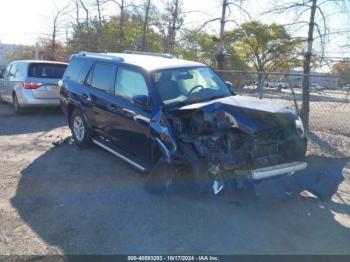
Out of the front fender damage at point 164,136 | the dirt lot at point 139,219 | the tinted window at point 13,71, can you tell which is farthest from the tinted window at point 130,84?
the tinted window at point 13,71

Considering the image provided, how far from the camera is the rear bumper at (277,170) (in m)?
4.28

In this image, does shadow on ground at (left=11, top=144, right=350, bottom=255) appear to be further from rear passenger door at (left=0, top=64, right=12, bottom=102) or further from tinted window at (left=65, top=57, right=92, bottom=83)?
rear passenger door at (left=0, top=64, right=12, bottom=102)

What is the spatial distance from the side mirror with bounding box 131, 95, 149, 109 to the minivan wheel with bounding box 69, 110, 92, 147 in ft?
6.36

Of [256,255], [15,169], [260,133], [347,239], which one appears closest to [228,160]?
[260,133]

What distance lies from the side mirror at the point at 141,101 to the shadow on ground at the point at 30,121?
4.71m

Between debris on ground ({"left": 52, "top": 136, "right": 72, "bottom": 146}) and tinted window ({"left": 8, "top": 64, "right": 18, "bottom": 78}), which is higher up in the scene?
tinted window ({"left": 8, "top": 64, "right": 18, "bottom": 78})

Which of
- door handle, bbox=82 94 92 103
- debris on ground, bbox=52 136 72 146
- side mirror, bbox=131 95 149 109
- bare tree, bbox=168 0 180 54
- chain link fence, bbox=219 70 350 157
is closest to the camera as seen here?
side mirror, bbox=131 95 149 109

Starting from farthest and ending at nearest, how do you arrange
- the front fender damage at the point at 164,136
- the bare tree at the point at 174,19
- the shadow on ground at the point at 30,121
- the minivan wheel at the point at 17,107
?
the bare tree at the point at 174,19 → the minivan wheel at the point at 17,107 → the shadow on ground at the point at 30,121 → the front fender damage at the point at 164,136

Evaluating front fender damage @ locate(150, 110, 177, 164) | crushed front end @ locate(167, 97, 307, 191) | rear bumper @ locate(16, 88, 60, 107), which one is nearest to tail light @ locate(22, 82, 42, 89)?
rear bumper @ locate(16, 88, 60, 107)

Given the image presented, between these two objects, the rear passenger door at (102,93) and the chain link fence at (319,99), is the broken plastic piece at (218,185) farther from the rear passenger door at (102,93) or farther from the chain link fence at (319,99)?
the chain link fence at (319,99)

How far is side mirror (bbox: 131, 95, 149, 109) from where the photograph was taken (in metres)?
5.07

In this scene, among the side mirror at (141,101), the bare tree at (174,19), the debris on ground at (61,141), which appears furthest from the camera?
→ the bare tree at (174,19)

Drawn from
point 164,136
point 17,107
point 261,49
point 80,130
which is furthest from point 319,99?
point 261,49

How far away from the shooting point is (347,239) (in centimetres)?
391
